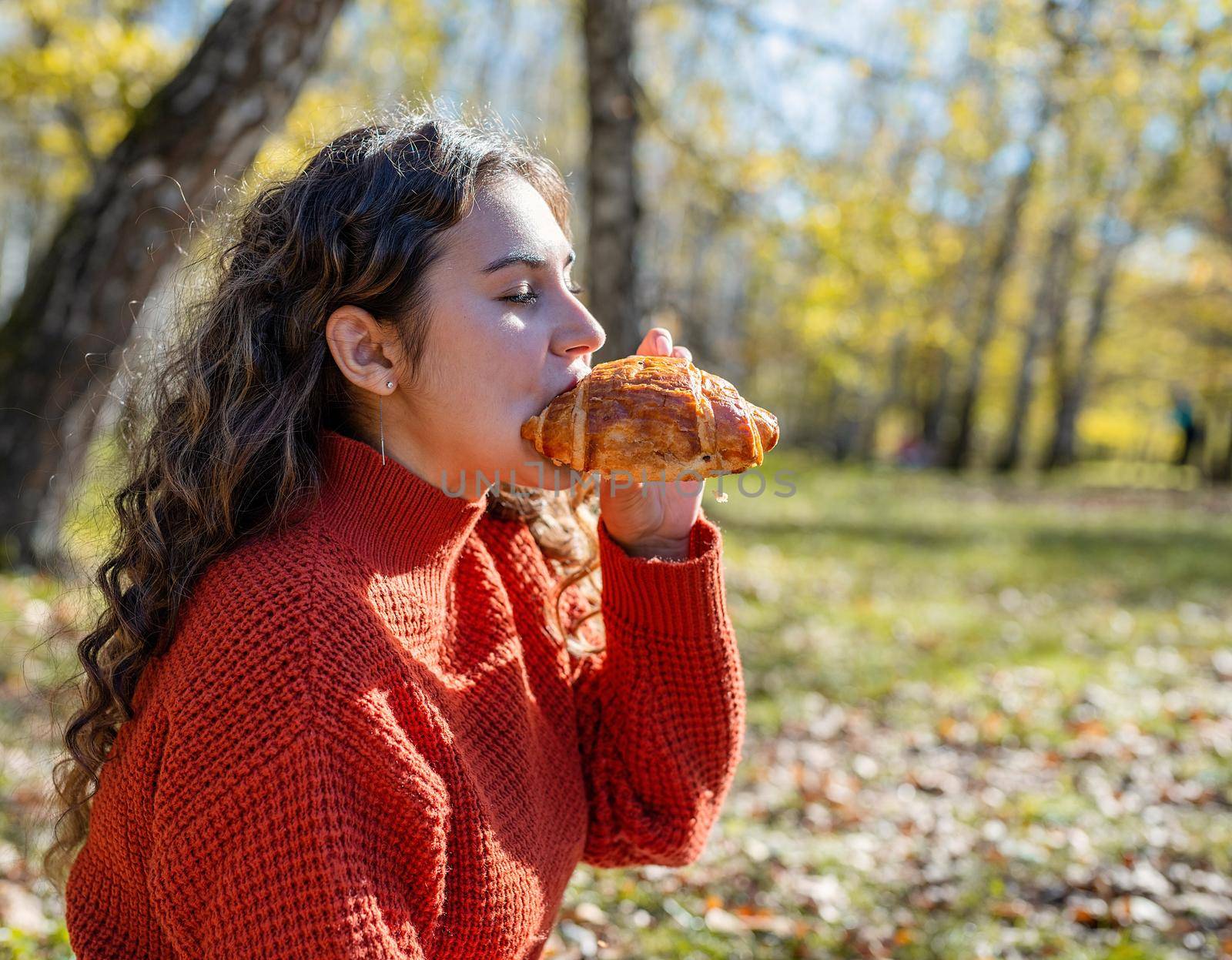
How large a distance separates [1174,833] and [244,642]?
487cm

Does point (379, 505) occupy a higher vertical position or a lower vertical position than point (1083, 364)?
higher

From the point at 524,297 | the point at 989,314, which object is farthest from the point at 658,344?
the point at 989,314

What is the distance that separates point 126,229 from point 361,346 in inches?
167

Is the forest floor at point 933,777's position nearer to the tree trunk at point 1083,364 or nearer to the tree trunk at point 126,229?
the tree trunk at point 126,229

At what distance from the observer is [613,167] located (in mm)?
7000

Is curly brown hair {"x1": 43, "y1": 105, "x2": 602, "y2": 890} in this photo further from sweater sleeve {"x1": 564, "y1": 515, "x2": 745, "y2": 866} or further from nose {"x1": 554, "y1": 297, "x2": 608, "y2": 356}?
sweater sleeve {"x1": 564, "y1": 515, "x2": 745, "y2": 866}

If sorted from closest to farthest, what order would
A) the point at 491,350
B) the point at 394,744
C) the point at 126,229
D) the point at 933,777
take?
the point at 394,744
the point at 491,350
the point at 126,229
the point at 933,777

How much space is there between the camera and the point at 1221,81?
9180 mm

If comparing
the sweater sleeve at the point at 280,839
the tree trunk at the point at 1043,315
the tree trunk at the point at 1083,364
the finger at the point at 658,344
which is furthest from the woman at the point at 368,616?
the tree trunk at the point at 1083,364

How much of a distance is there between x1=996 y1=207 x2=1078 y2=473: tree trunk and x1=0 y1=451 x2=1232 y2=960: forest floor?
14.4m

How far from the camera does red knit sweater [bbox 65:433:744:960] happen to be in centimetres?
→ 153

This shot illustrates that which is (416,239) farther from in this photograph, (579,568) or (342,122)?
(579,568)

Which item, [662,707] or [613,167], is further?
[613,167]

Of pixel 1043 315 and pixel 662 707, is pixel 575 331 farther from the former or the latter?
pixel 1043 315
